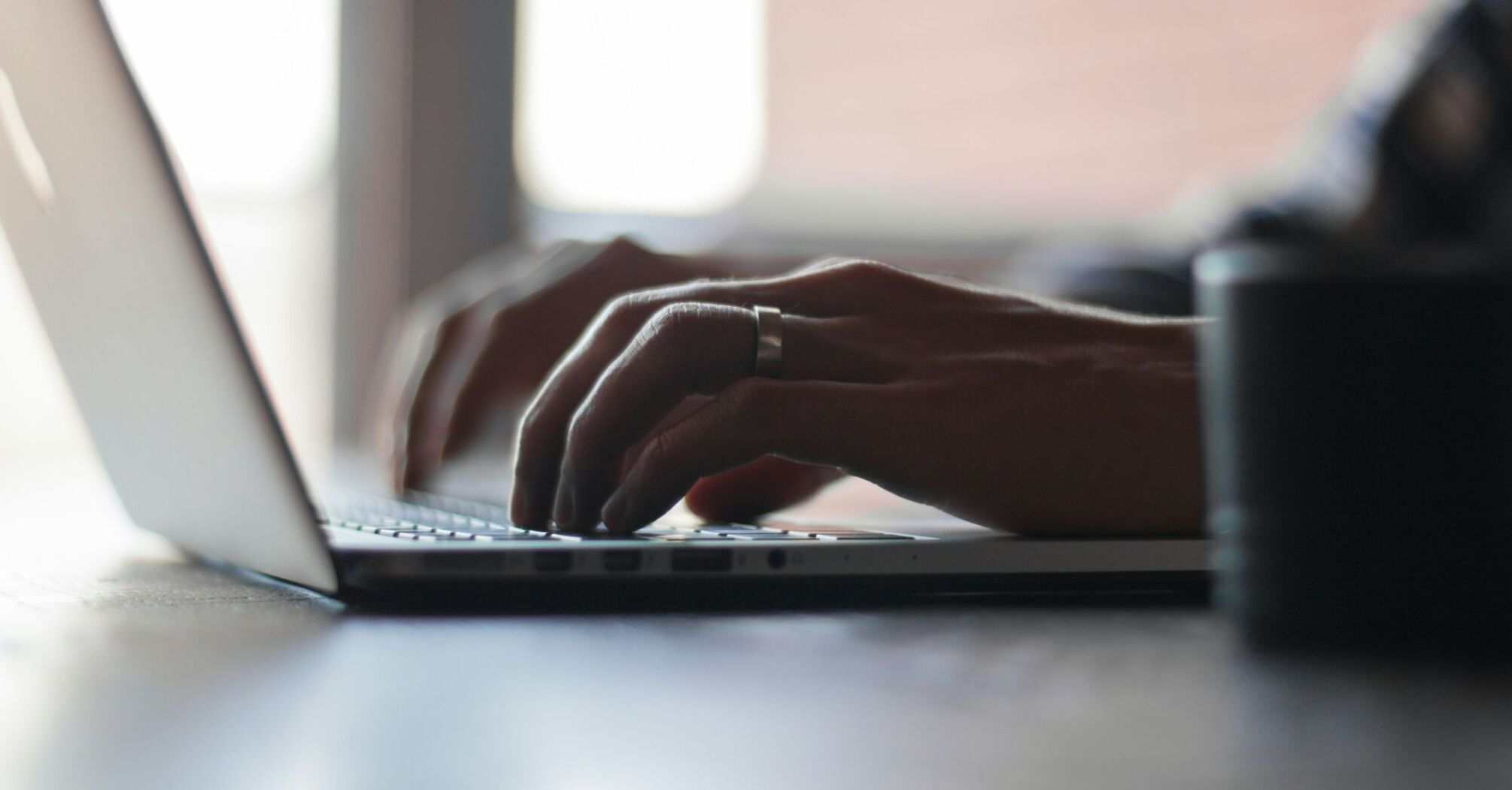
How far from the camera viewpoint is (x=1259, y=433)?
312 mm

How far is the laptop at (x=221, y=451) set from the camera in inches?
15.8

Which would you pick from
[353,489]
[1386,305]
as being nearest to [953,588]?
[1386,305]

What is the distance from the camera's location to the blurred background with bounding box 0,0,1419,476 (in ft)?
8.27

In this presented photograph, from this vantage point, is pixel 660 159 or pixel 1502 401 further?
pixel 660 159

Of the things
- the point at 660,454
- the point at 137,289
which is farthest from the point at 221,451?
the point at 660,454

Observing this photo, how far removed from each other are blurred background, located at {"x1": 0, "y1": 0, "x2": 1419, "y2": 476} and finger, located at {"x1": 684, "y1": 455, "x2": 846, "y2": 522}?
2.01m

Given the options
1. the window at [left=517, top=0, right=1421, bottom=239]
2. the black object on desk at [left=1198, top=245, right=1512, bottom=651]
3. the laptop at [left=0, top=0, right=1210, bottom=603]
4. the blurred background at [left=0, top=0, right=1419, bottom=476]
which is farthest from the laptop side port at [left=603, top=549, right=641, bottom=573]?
the window at [left=517, top=0, right=1421, bottom=239]

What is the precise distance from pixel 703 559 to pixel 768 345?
13 centimetres

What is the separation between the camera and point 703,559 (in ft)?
1.57

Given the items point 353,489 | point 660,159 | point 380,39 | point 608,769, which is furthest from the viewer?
point 660,159

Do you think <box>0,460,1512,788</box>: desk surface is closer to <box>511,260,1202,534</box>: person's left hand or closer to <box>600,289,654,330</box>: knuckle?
<box>511,260,1202,534</box>: person's left hand

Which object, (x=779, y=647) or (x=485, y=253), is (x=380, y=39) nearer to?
(x=485, y=253)

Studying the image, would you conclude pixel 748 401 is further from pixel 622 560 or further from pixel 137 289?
pixel 137 289

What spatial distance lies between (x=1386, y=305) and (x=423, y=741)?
9.9 inches
